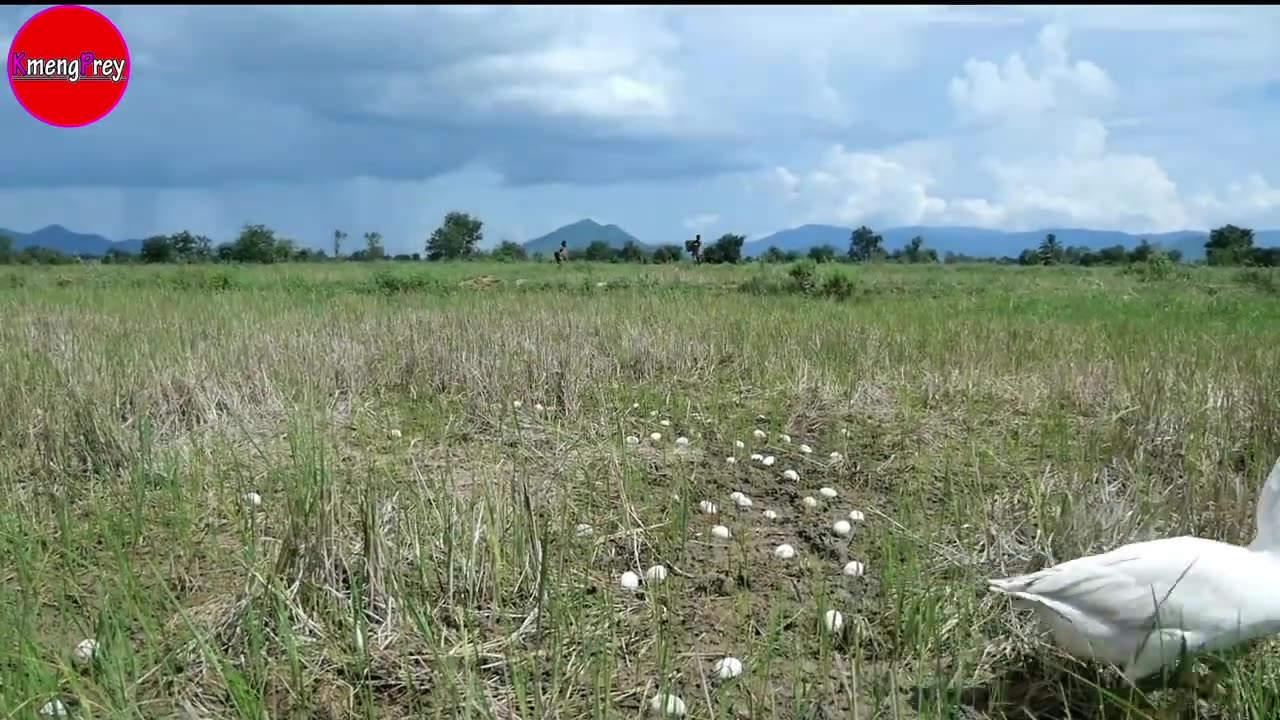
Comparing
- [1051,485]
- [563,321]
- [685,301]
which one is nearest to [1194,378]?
[1051,485]

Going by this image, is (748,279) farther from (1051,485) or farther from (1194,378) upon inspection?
(1051,485)

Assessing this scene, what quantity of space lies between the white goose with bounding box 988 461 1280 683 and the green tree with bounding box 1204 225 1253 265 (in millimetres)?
30843

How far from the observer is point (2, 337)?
7773mm

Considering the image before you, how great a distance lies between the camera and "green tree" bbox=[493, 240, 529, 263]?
3505cm

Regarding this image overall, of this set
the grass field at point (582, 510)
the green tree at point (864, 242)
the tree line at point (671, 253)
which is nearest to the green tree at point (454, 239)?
the tree line at point (671, 253)

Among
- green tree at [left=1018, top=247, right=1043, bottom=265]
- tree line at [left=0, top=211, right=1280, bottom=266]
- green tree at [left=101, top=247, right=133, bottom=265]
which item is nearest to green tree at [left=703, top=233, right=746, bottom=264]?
tree line at [left=0, top=211, right=1280, bottom=266]

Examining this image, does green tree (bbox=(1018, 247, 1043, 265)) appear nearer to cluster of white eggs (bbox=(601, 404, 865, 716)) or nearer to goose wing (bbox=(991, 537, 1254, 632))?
cluster of white eggs (bbox=(601, 404, 865, 716))

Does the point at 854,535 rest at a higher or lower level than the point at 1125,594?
lower

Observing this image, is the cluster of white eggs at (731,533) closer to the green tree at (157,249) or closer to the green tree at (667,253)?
the green tree at (667,253)

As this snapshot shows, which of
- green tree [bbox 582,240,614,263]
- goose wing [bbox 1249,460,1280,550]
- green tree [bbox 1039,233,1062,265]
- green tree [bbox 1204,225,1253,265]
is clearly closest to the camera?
goose wing [bbox 1249,460,1280,550]

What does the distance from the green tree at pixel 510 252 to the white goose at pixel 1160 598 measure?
3229 centimetres

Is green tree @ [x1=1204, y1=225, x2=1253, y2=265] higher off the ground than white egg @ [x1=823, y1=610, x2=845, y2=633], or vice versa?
green tree @ [x1=1204, y1=225, x2=1253, y2=265]

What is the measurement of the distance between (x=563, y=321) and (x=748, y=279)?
31.5 ft

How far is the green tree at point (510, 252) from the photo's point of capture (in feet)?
115
